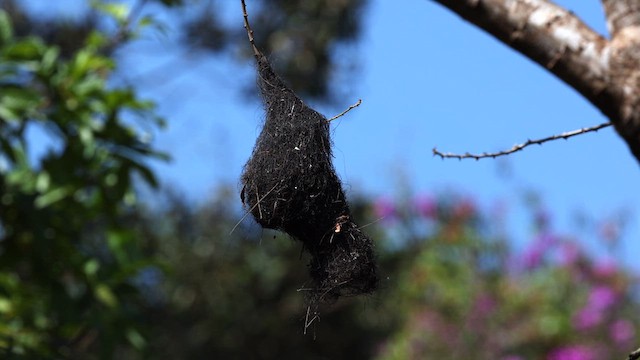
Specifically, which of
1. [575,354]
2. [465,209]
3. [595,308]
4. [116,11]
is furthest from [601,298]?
[116,11]

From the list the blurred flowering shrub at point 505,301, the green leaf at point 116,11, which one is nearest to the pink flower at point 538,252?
the blurred flowering shrub at point 505,301

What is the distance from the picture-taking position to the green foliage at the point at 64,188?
3.99 metres

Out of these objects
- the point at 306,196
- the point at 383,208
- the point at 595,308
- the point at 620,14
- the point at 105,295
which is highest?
the point at 383,208

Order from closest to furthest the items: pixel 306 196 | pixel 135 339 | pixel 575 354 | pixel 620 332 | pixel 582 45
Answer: pixel 582 45 → pixel 306 196 → pixel 135 339 → pixel 575 354 → pixel 620 332

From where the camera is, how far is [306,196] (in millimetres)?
2320

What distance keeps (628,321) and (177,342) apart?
12.1 ft

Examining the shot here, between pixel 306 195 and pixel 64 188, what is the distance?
1.99 metres

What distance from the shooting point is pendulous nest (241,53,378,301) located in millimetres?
2312

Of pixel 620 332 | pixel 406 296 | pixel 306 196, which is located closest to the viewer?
pixel 306 196

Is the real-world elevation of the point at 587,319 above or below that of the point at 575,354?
above

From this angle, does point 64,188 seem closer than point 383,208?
Yes

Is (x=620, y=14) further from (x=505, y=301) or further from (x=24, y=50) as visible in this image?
(x=505, y=301)

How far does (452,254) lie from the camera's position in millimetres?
9719

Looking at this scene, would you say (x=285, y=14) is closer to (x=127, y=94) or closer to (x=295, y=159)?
(x=127, y=94)
